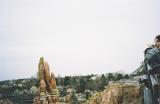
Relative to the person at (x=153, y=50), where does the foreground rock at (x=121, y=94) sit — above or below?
below

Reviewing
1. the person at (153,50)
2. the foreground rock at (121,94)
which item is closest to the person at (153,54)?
the person at (153,50)

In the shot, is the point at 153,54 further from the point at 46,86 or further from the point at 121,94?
the point at 46,86

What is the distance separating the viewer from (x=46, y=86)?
216 feet

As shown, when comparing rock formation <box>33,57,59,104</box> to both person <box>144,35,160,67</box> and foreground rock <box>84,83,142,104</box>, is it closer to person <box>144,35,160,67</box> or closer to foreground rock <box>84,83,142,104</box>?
foreground rock <box>84,83,142,104</box>

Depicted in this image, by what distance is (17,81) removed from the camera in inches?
4392

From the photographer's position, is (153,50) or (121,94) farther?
(121,94)

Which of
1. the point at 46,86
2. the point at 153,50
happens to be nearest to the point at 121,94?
the point at 46,86

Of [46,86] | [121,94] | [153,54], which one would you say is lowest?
[121,94]

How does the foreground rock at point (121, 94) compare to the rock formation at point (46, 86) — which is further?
the rock formation at point (46, 86)

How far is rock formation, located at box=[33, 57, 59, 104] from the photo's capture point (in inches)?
2505

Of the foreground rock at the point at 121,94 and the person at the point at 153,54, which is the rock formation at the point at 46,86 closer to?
the foreground rock at the point at 121,94

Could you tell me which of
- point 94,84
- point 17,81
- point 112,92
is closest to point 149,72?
point 112,92

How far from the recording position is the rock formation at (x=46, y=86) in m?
63.6

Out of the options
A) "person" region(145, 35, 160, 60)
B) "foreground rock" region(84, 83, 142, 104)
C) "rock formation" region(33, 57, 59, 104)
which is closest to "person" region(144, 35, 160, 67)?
"person" region(145, 35, 160, 60)
